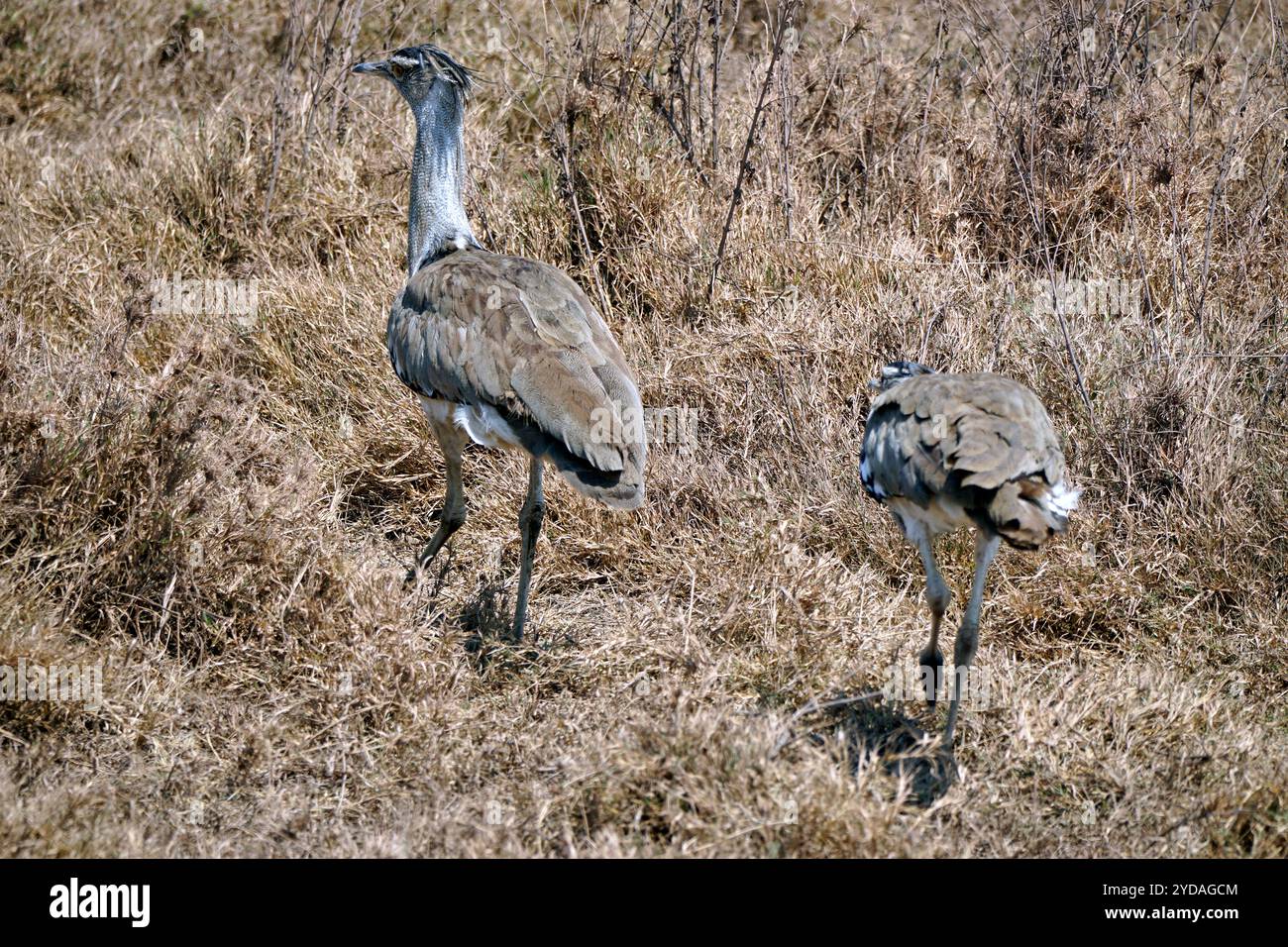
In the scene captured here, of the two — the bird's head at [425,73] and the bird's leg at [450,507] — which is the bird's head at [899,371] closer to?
the bird's leg at [450,507]

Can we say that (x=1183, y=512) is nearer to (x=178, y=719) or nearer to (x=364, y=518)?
(x=364, y=518)

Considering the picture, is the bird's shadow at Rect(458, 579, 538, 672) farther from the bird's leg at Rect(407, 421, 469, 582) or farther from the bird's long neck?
the bird's long neck

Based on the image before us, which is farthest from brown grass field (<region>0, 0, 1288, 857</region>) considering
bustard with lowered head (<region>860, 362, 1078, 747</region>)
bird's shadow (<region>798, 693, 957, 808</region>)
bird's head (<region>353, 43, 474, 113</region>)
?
bird's head (<region>353, 43, 474, 113</region>)

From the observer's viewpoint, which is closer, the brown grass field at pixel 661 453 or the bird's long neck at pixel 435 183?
the brown grass field at pixel 661 453

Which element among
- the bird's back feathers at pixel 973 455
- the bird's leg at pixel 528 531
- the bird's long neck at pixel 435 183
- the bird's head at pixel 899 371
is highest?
the bird's long neck at pixel 435 183

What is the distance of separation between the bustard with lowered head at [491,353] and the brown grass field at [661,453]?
550mm

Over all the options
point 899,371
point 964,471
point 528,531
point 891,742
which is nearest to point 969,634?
point 891,742

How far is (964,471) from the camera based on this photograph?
3.78m

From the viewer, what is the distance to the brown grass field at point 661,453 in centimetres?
392

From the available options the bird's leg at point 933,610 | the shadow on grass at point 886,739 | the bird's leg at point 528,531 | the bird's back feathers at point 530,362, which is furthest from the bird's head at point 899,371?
the bird's leg at point 528,531

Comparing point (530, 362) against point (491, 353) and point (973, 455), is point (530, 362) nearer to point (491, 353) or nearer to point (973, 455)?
point (491, 353)

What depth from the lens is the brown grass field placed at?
3.92m
